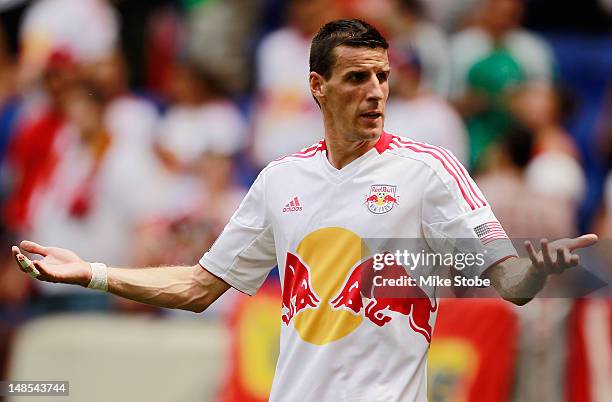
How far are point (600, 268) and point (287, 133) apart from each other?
540 cm

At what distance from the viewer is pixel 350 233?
5.62 meters

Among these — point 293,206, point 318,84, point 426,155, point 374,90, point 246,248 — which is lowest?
point 246,248

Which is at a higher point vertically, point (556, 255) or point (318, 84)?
point (318, 84)

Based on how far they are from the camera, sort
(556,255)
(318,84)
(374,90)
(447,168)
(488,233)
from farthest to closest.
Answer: (318,84)
(374,90)
(447,168)
(488,233)
(556,255)

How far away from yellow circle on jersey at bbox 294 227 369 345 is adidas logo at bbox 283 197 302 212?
16cm

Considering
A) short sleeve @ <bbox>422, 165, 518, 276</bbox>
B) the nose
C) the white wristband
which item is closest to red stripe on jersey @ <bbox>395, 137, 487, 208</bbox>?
short sleeve @ <bbox>422, 165, 518, 276</bbox>

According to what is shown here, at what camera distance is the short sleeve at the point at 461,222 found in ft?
17.9

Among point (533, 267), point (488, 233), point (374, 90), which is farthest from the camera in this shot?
point (374, 90)

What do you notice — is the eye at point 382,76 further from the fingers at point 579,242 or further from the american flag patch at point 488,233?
the fingers at point 579,242

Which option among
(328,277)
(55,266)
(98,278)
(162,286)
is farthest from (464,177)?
(55,266)

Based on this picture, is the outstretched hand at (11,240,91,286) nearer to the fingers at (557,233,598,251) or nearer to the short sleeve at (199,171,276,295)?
the short sleeve at (199,171,276,295)

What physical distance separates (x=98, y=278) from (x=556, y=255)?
83.3 inches

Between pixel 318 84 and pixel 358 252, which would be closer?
pixel 358 252

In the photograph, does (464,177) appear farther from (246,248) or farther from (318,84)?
(246,248)
